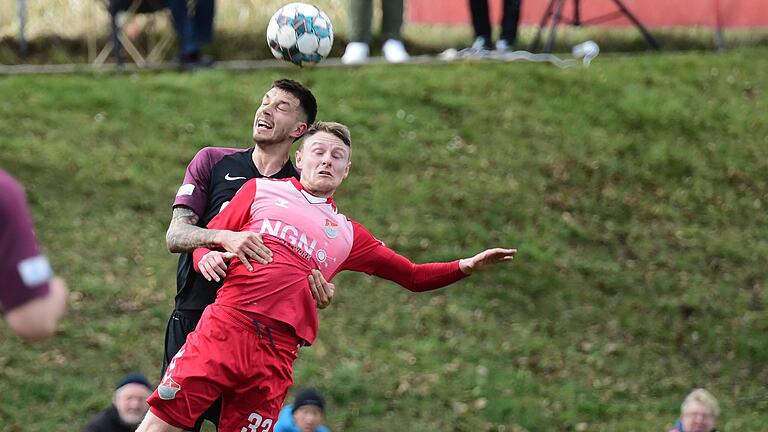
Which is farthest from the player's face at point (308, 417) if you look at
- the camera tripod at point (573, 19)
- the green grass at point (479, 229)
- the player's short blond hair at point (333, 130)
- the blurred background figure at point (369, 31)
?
the camera tripod at point (573, 19)

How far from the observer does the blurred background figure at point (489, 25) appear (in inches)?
653

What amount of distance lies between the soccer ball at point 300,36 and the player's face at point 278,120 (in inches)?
28.6

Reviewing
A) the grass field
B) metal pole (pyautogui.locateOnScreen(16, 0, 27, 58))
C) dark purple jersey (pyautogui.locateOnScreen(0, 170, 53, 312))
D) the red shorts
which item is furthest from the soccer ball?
metal pole (pyautogui.locateOnScreen(16, 0, 27, 58))

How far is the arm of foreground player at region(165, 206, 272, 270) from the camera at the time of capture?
242 inches

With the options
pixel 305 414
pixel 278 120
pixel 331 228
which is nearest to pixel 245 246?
pixel 331 228

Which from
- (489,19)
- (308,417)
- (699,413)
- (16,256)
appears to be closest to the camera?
(16,256)

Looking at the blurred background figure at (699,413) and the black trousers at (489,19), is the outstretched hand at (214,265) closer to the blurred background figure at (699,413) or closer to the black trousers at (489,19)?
the blurred background figure at (699,413)

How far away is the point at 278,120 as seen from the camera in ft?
22.0

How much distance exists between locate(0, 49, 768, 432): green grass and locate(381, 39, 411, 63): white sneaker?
28cm

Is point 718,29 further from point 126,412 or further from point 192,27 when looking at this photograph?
point 126,412

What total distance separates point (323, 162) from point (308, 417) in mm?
3782

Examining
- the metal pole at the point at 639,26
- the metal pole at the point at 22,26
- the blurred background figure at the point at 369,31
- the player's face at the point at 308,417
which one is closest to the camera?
the player's face at the point at 308,417

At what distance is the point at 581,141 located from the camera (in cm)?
1552

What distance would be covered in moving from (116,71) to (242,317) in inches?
404
